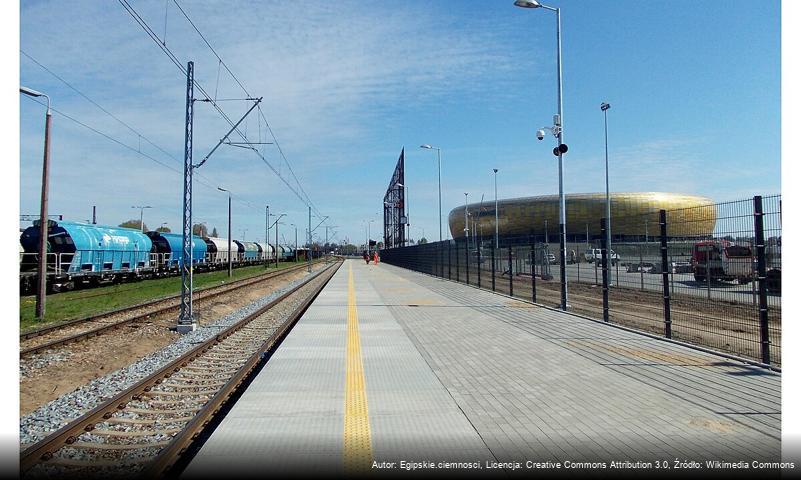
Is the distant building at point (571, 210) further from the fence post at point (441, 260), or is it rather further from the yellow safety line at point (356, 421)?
the yellow safety line at point (356, 421)

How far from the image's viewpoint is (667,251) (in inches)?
414

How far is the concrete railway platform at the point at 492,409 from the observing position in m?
4.73

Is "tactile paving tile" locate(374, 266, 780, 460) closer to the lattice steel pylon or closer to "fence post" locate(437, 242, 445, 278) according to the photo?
the lattice steel pylon

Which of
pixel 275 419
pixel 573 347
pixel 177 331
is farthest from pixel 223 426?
pixel 177 331

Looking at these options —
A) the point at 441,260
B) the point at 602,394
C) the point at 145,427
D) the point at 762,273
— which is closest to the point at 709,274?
the point at 762,273

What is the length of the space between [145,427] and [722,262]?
9.25m

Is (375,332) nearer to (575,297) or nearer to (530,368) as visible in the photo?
(530,368)

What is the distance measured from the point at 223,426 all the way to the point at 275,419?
0.52 m

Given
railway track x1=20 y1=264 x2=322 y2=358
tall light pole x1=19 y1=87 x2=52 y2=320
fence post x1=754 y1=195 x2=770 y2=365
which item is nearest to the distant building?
railway track x1=20 y1=264 x2=322 y2=358

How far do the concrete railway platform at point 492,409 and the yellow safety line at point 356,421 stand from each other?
0.02 m

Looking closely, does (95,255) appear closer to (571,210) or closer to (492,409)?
(492,409)

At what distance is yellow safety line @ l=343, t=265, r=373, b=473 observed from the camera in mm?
4655

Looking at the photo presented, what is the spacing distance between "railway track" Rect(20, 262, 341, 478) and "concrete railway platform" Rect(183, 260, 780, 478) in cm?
45

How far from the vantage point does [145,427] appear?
20.9ft
